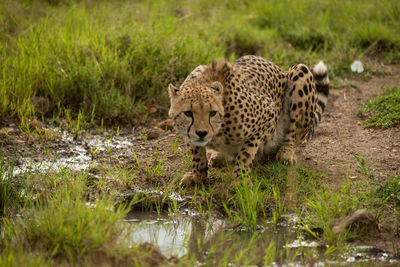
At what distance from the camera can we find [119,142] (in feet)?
16.4

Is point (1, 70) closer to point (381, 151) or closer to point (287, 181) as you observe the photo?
point (287, 181)

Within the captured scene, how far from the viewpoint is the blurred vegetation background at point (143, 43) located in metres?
5.32

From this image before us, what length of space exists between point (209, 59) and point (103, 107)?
1.36 meters

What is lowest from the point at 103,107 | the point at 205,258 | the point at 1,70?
the point at 205,258

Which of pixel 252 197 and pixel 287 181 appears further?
pixel 287 181

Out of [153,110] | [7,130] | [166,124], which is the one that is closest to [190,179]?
[166,124]

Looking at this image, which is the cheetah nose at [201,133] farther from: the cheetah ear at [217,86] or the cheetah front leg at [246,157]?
the cheetah front leg at [246,157]

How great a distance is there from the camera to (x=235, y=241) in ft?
10.9

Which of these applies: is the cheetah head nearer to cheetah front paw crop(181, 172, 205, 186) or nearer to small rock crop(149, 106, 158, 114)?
cheetah front paw crop(181, 172, 205, 186)

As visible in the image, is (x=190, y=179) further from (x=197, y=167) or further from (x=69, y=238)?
(x=69, y=238)

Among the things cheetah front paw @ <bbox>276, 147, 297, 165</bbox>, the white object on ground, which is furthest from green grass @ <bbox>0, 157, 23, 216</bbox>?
the white object on ground

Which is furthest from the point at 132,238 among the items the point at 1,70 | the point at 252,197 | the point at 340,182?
the point at 1,70

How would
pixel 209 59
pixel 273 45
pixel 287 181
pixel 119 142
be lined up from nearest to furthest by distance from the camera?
1. pixel 287 181
2. pixel 119 142
3. pixel 209 59
4. pixel 273 45

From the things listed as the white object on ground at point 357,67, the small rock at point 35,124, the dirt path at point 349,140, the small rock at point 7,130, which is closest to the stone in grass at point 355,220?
the dirt path at point 349,140
